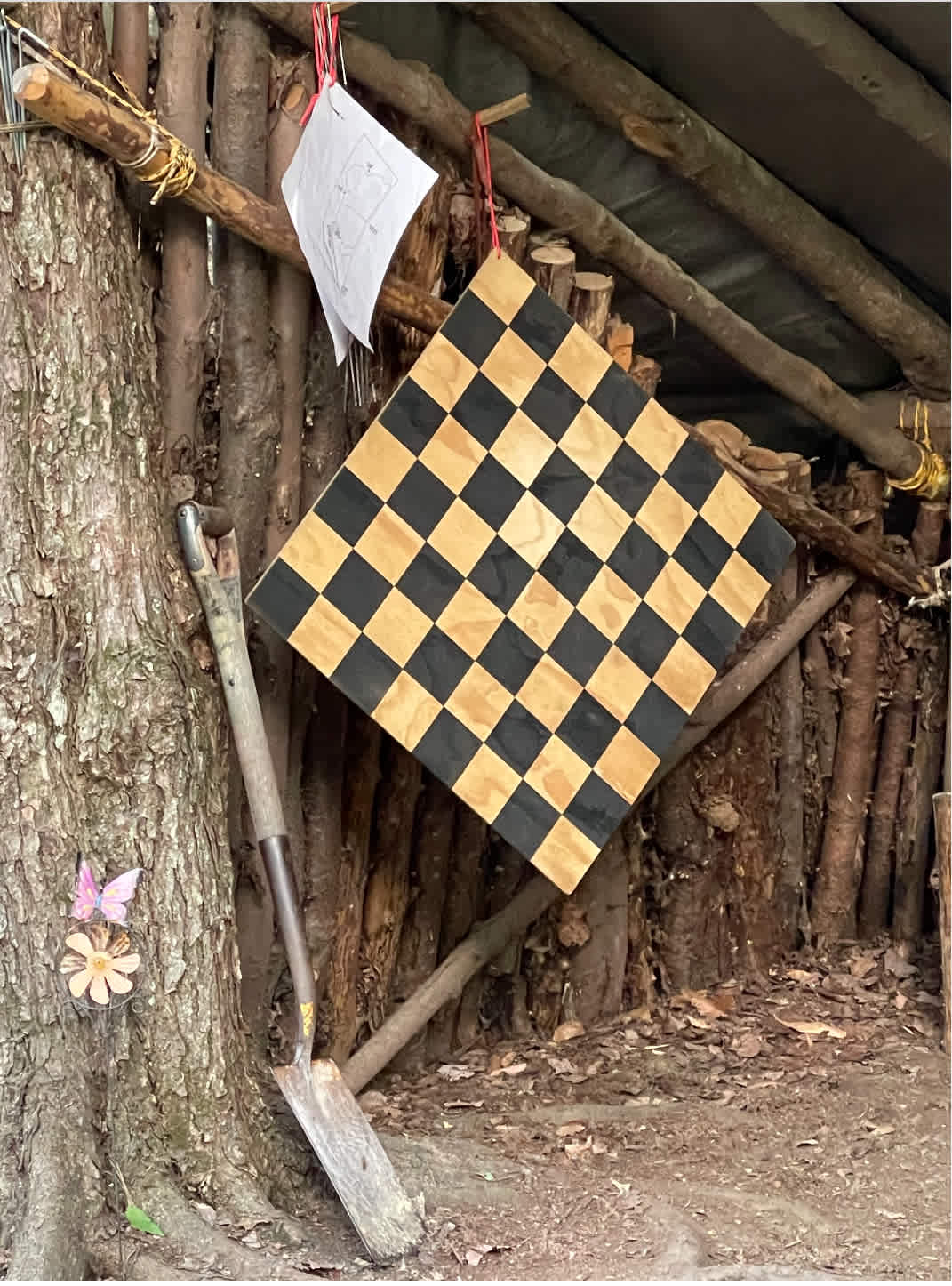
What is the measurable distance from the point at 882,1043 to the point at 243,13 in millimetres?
2187

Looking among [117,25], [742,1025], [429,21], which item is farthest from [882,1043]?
[117,25]

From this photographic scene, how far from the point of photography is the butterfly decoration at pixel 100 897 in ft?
5.15

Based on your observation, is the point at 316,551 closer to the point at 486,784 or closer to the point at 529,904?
the point at 486,784

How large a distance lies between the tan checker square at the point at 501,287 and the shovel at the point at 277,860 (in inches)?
20.0

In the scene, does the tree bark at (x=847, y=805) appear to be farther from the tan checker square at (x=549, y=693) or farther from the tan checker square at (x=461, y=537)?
the tan checker square at (x=461, y=537)

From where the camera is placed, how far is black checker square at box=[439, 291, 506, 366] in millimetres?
1821

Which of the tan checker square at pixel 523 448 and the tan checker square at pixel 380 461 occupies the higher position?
the tan checker square at pixel 523 448

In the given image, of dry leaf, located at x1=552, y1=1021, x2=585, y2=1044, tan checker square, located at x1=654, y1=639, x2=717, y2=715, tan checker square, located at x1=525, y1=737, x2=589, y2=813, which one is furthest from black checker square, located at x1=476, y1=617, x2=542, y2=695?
dry leaf, located at x1=552, y1=1021, x2=585, y2=1044

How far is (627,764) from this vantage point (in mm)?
1872

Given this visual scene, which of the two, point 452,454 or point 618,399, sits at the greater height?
point 618,399

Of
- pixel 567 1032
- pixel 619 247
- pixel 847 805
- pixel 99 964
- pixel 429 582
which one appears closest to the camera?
pixel 99 964

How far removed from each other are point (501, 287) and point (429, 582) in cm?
46

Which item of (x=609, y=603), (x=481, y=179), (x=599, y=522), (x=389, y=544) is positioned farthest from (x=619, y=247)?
(x=389, y=544)

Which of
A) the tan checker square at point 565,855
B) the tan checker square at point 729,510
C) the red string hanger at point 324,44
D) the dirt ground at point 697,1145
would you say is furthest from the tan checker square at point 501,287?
the dirt ground at point 697,1145
